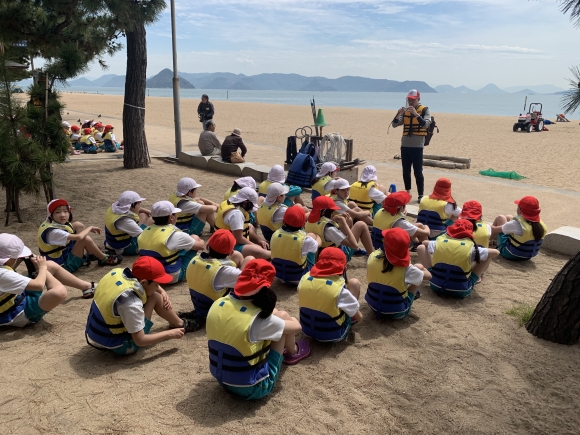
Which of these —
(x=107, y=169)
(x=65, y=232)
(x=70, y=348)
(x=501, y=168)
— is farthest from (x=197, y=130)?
(x=70, y=348)

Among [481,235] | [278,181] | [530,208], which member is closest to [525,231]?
[530,208]

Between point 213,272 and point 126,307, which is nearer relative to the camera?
point 126,307

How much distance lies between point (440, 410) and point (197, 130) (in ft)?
67.9

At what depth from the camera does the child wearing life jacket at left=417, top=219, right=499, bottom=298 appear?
470 cm

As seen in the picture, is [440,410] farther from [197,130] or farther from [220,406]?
[197,130]

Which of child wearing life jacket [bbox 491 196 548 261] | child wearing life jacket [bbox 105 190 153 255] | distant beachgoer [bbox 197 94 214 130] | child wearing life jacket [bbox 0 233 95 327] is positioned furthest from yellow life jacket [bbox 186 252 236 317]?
distant beachgoer [bbox 197 94 214 130]

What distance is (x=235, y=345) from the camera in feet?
9.86

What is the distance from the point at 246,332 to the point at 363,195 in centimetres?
428

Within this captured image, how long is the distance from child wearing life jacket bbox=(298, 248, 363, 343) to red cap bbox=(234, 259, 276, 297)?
78cm

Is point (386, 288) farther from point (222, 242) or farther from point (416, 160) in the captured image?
point (416, 160)

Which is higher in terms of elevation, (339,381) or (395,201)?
(395,201)

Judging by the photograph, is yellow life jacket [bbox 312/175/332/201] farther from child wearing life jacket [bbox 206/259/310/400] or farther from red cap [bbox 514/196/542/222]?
child wearing life jacket [bbox 206/259/310/400]

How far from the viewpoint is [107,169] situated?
38.4ft

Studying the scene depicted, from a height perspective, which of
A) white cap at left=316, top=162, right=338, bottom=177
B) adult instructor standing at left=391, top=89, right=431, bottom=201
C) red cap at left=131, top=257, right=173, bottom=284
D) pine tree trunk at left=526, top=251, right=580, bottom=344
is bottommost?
pine tree trunk at left=526, top=251, right=580, bottom=344
